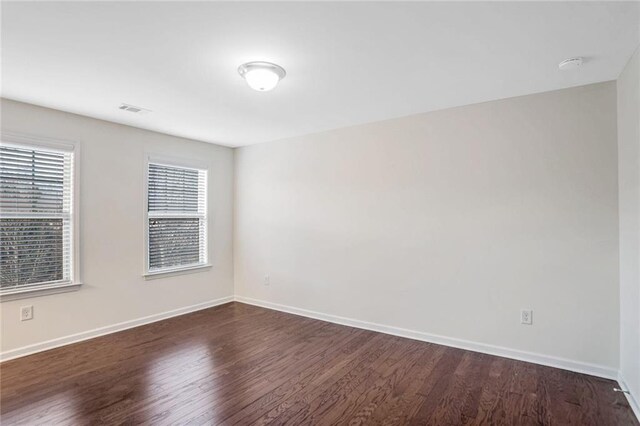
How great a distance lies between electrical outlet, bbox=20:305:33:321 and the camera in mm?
3086

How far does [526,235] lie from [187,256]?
4051mm

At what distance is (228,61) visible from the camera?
7.64 feet

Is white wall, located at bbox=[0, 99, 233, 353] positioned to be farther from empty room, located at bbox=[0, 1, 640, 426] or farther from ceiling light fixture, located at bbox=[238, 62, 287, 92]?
ceiling light fixture, located at bbox=[238, 62, 287, 92]

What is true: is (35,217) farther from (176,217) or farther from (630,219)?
(630,219)

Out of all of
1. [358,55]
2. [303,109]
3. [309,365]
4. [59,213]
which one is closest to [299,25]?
[358,55]

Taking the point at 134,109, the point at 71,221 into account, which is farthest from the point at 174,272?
the point at 134,109

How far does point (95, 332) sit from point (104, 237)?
3.35 feet

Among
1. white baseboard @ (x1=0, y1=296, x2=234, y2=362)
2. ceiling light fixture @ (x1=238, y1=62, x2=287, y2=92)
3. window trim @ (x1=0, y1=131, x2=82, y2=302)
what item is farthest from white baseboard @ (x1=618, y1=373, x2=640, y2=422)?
window trim @ (x1=0, y1=131, x2=82, y2=302)

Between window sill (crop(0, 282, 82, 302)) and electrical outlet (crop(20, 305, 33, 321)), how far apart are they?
0.10m

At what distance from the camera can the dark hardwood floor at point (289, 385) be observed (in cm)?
215

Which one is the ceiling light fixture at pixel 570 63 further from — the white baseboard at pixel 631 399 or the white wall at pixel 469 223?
the white baseboard at pixel 631 399

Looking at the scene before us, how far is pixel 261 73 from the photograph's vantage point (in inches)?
93.1

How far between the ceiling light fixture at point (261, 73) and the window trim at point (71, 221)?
2.22 meters

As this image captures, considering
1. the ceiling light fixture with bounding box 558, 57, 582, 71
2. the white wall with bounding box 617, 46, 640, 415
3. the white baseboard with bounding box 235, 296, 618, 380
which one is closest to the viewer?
the white wall with bounding box 617, 46, 640, 415
